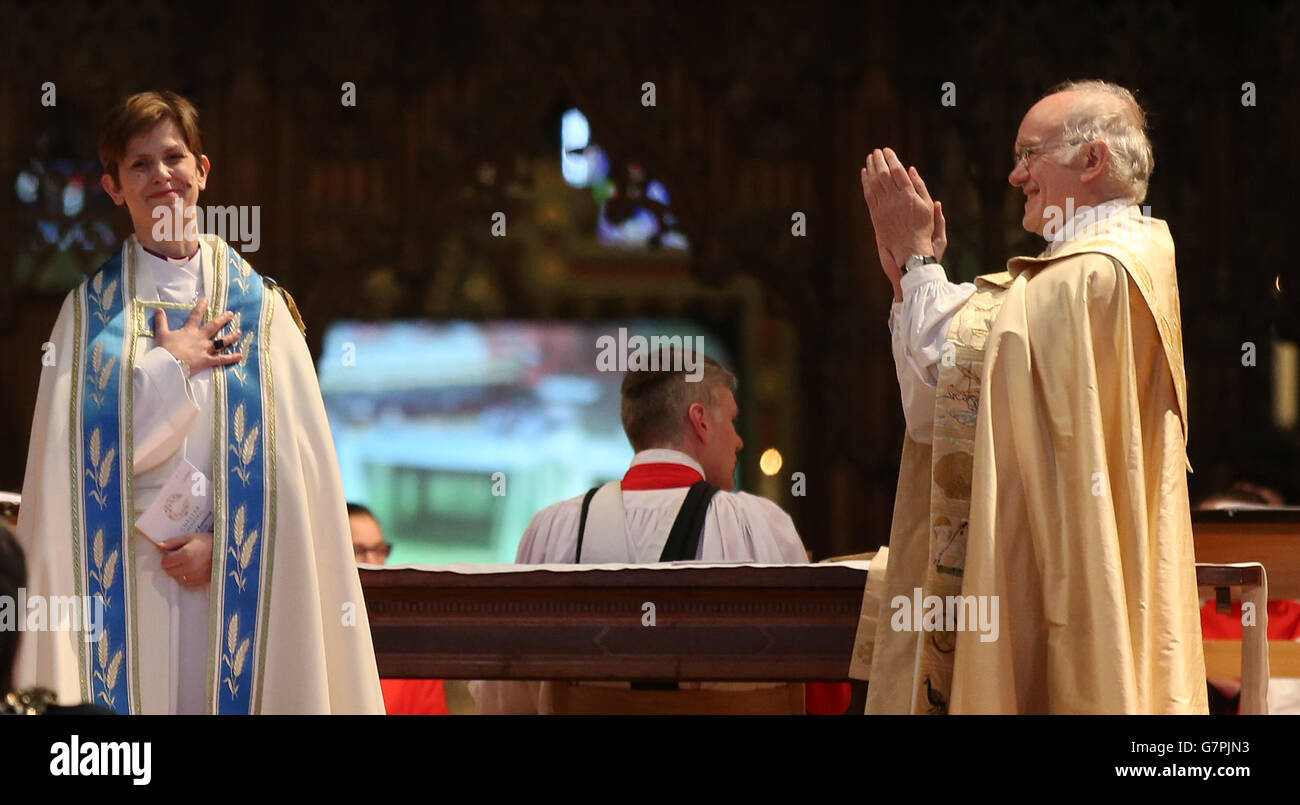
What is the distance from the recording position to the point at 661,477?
196 inches

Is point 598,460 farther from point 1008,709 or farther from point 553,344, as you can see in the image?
point 1008,709

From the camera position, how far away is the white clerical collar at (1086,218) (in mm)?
3695

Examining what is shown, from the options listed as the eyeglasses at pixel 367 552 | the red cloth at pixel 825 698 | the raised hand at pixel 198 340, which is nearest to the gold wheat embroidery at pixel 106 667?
the raised hand at pixel 198 340

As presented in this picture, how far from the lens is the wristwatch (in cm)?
375

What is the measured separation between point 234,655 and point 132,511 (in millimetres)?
359

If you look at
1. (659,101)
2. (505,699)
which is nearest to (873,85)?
(659,101)

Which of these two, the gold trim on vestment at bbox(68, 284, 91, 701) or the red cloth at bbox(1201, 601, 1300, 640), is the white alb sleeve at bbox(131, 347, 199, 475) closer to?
the gold trim on vestment at bbox(68, 284, 91, 701)

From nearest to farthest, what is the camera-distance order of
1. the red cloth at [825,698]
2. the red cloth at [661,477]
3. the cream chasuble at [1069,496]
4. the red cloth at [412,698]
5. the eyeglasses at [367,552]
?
the cream chasuble at [1069,496]
the red cloth at [661,477]
the red cloth at [825,698]
the red cloth at [412,698]
the eyeglasses at [367,552]

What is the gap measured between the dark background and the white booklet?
4604 mm

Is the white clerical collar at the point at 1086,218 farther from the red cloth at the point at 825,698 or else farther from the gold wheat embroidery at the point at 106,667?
the gold wheat embroidery at the point at 106,667

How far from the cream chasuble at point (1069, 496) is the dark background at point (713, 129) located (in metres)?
4.61

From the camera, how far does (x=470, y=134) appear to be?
8352 mm

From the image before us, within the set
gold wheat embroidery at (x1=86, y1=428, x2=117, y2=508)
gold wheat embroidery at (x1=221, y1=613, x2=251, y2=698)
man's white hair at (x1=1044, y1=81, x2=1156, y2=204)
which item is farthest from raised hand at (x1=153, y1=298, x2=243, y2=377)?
man's white hair at (x1=1044, y1=81, x2=1156, y2=204)

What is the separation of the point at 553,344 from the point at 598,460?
632mm
